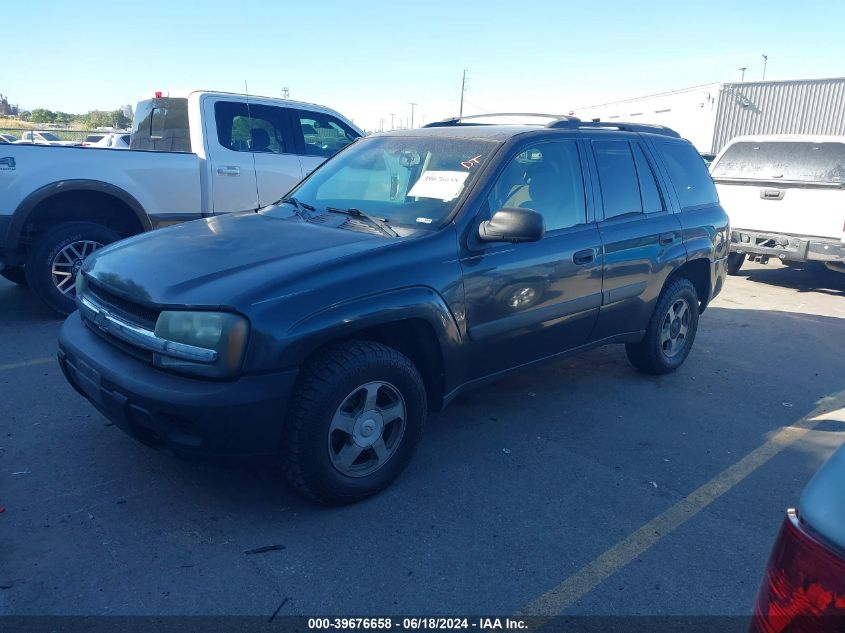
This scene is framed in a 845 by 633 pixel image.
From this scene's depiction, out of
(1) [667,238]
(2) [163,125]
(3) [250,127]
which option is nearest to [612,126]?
(1) [667,238]

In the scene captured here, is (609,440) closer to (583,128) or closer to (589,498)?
(589,498)

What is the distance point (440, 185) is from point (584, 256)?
1.05 m

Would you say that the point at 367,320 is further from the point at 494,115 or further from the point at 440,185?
the point at 494,115

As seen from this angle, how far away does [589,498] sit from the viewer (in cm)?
349

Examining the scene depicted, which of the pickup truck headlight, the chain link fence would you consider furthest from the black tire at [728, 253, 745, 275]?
the chain link fence

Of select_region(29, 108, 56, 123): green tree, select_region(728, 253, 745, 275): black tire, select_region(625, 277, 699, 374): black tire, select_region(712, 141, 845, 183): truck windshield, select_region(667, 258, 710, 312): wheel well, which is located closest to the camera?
select_region(625, 277, 699, 374): black tire

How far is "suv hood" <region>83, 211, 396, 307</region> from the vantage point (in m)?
2.90

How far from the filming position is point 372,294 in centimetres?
310

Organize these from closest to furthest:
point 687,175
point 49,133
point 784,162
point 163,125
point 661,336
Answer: point 661,336 → point 687,175 → point 163,125 → point 784,162 → point 49,133

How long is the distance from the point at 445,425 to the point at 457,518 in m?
1.10

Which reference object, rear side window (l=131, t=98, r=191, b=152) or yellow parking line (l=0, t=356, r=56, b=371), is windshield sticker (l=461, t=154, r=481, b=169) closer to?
yellow parking line (l=0, t=356, r=56, b=371)

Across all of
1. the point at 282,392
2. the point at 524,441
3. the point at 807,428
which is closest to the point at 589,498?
the point at 524,441

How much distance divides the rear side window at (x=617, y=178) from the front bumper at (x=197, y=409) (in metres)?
2.65

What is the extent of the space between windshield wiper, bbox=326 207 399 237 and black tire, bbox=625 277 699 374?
2.44m
